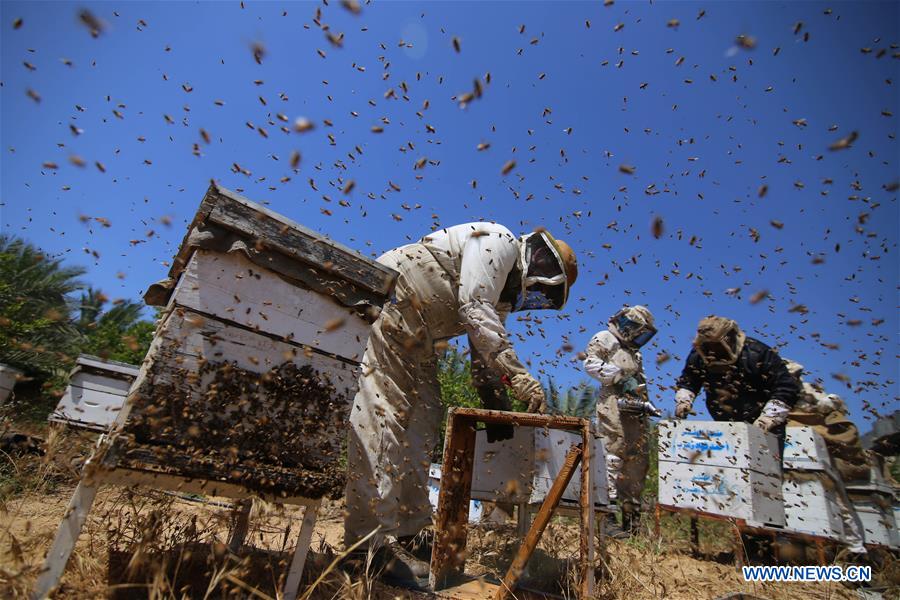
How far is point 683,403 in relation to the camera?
634 cm

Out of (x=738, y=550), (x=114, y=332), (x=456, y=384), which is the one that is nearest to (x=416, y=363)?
(x=738, y=550)

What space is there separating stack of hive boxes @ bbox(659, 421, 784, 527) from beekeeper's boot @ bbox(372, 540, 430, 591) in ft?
12.3

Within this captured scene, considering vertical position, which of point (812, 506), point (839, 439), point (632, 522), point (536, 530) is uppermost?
point (839, 439)

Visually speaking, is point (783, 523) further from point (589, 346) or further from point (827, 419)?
point (589, 346)

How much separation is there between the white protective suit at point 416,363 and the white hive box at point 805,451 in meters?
4.34

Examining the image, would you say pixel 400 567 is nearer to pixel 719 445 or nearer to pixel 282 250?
pixel 282 250

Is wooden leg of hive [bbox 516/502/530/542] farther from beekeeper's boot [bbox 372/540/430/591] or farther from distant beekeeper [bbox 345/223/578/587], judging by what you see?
beekeeper's boot [bbox 372/540/430/591]

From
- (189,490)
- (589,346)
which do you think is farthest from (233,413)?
(589,346)

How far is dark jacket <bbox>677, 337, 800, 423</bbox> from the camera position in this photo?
5762mm

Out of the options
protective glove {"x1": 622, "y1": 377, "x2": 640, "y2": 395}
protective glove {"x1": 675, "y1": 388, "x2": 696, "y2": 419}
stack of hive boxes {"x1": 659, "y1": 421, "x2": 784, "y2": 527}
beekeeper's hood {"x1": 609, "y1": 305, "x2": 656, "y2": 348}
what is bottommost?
stack of hive boxes {"x1": 659, "y1": 421, "x2": 784, "y2": 527}

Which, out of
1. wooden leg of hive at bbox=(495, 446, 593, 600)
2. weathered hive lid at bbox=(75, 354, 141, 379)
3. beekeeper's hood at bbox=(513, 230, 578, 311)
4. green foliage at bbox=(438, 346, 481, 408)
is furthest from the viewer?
green foliage at bbox=(438, 346, 481, 408)

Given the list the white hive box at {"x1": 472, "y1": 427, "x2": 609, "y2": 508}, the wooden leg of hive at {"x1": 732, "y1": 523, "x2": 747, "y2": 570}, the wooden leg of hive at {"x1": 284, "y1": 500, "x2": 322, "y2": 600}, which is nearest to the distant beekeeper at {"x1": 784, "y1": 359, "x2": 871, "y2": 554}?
the wooden leg of hive at {"x1": 732, "y1": 523, "x2": 747, "y2": 570}

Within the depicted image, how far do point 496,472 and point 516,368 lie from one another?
925mm

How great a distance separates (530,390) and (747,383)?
424 cm
